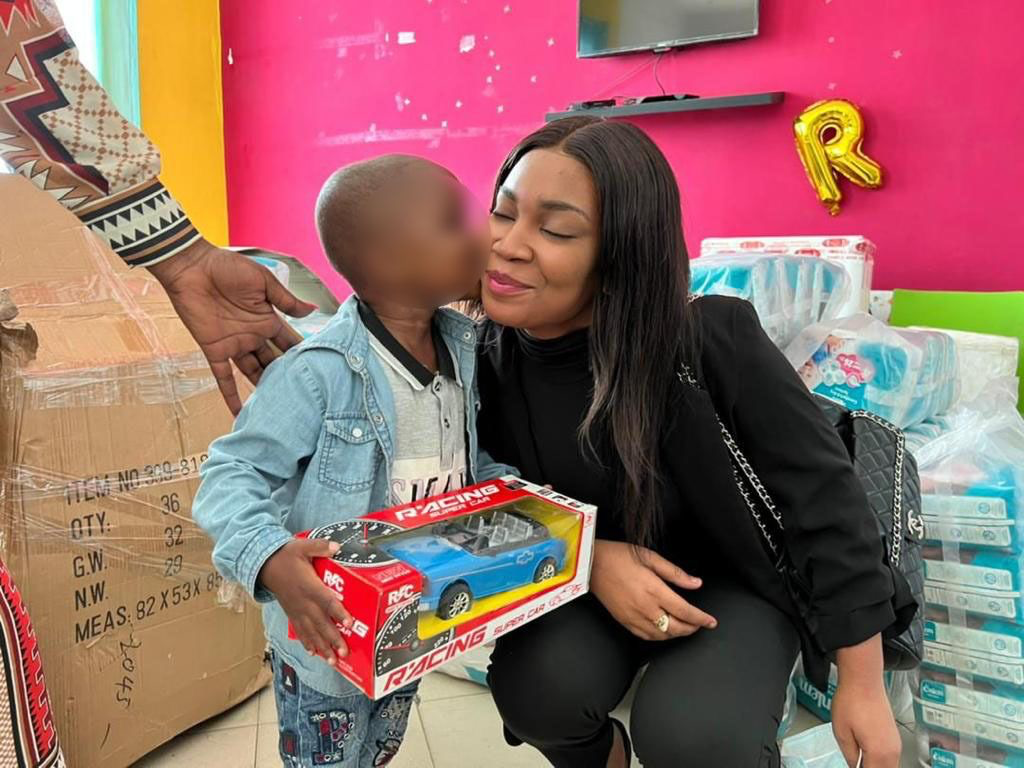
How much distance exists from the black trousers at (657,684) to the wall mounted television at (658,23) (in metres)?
1.74

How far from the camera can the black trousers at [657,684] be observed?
736 millimetres

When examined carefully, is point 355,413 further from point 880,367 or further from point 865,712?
point 880,367

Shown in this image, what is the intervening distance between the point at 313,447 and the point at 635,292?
37 centimetres

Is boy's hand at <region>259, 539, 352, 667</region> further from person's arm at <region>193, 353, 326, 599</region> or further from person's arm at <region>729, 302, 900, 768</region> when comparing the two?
person's arm at <region>729, 302, 900, 768</region>

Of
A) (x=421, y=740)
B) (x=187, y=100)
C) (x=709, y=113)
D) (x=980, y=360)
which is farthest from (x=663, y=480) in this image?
(x=187, y=100)

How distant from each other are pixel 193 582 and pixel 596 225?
2.89 ft

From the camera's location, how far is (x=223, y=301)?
0.82m

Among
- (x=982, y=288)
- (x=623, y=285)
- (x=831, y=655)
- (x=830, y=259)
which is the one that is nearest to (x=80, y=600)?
(x=623, y=285)

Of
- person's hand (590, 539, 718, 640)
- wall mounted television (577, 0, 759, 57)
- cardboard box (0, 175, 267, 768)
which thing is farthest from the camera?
wall mounted television (577, 0, 759, 57)

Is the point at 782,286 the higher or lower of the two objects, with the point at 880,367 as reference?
higher

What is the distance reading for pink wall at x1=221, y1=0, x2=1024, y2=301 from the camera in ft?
5.94

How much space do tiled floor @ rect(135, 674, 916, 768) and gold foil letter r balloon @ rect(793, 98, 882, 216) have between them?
131 cm

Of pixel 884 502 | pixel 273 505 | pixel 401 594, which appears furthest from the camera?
pixel 884 502

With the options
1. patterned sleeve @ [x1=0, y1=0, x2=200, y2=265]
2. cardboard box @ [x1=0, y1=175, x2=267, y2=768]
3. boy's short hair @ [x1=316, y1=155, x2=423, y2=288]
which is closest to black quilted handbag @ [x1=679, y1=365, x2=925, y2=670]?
boy's short hair @ [x1=316, y1=155, x2=423, y2=288]
